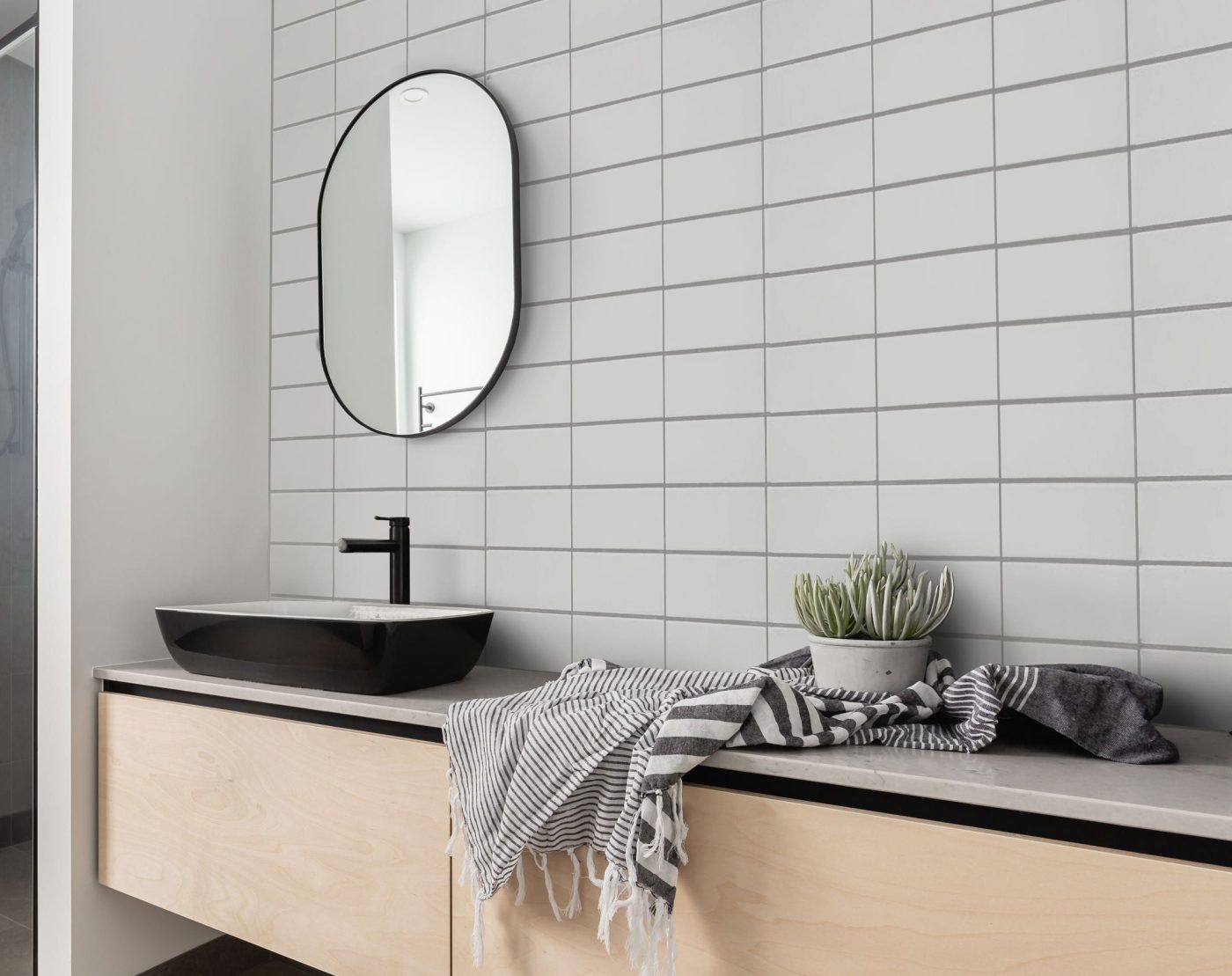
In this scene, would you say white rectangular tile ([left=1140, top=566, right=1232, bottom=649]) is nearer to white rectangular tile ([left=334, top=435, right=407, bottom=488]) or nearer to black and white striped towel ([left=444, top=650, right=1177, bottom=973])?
black and white striped towel ([left=444, top=650, right=1177, bottom=973])

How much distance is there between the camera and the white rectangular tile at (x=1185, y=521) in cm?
116

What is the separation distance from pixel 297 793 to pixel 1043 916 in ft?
3.44

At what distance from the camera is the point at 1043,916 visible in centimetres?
87

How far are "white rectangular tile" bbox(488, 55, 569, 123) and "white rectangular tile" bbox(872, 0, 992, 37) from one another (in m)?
0.56

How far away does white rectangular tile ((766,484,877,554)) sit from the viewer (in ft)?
A: 4.51

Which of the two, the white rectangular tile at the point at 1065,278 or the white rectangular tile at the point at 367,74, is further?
the white rectangular tile at the point at 367,74

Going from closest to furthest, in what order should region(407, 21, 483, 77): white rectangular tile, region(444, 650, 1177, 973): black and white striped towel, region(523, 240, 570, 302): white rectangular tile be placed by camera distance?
region(444, 650, 1177, 973): black and white striped towel → region(523, 240, 570, 302): white rectangular tile → region(407, 21, 483, 77): white rectangular tile

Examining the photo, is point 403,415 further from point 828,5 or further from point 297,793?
point 828,5

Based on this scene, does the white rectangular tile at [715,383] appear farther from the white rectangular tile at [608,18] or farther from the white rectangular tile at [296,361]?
the white rectangular tile at [296,361]

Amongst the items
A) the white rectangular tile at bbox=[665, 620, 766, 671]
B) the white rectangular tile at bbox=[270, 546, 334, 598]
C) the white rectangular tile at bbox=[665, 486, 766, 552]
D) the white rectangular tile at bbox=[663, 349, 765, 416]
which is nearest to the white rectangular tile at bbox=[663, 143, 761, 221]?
the white rectangular tile at bbox=[663, 349, 765, 416]

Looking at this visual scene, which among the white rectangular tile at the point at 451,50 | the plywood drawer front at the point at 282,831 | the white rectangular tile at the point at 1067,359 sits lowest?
the plywood drawer front at the point at 282,831

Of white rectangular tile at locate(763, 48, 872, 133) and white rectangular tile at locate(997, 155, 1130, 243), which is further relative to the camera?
white rectangular tile at locate(763, 48, 872, 133)

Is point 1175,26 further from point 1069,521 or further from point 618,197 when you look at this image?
point 618,197

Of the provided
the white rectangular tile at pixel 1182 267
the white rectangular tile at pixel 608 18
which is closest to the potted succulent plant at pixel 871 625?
the white rectangular tile at pixel 1182 267
